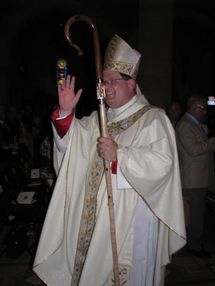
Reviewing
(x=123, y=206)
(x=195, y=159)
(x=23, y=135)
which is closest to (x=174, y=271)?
(x=195, y=159)

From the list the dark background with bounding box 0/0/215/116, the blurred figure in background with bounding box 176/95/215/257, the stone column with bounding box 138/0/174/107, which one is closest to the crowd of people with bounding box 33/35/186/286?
the blurred figure in background with bounding box 176/95/215/257

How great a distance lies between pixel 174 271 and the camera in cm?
415

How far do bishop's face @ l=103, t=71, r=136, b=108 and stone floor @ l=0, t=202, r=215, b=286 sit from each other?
88.1 inches

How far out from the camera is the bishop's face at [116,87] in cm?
252

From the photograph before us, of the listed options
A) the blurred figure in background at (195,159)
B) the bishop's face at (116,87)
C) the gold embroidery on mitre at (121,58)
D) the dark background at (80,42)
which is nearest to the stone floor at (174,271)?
the blurred figure in background at (195,159)

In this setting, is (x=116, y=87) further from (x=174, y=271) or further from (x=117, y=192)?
(x=174, y=271)

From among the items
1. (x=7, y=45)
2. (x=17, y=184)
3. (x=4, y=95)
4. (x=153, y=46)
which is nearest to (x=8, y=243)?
(x=17, y=184)

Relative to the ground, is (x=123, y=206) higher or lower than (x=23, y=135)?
higher

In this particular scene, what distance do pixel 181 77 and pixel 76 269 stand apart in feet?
52.6

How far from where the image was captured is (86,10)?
1202cm

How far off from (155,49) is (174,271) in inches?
186

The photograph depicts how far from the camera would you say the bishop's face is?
2521mm

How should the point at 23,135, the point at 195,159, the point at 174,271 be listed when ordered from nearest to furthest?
the point at 174,271
the point at 195,159
the point at 23,135

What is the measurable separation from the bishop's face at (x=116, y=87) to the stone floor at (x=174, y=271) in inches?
88.1
